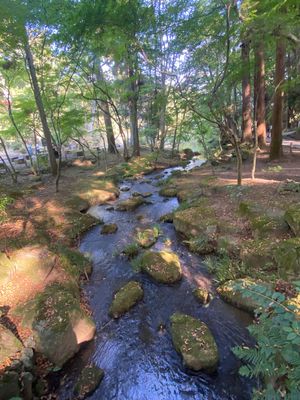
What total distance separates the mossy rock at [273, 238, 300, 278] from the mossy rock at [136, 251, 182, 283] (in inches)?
79.2

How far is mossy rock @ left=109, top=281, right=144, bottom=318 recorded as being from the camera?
4.60 metres

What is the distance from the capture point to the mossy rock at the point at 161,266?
5332 millimetres

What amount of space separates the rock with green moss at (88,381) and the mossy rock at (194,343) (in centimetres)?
121

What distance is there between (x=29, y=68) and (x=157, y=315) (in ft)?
38.5

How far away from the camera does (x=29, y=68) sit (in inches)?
434

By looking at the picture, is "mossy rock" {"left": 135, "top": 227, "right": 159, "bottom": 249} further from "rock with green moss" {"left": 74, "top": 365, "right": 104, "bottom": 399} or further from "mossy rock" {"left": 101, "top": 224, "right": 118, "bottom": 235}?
"rock with green moss" {"left": 74, "top": 365, "right": 104, "bottom": 399}

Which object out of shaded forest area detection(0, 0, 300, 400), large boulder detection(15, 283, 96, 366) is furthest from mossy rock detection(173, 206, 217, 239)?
large boulder detection(15, 283, 96, 366)

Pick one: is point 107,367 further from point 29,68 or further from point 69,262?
point 29,68

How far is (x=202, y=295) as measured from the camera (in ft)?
15.5

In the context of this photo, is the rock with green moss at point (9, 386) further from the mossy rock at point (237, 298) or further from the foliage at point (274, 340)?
the mossy rock at point (237, 298)

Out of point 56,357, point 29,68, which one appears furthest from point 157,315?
point 29,68

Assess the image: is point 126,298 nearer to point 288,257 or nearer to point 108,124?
point 288,257

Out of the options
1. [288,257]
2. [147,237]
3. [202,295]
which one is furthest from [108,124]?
[288,257]

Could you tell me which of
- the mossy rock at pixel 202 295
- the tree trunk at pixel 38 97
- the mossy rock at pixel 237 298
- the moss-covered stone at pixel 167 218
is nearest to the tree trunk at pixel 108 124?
the tree trunk at pixel 38 97
